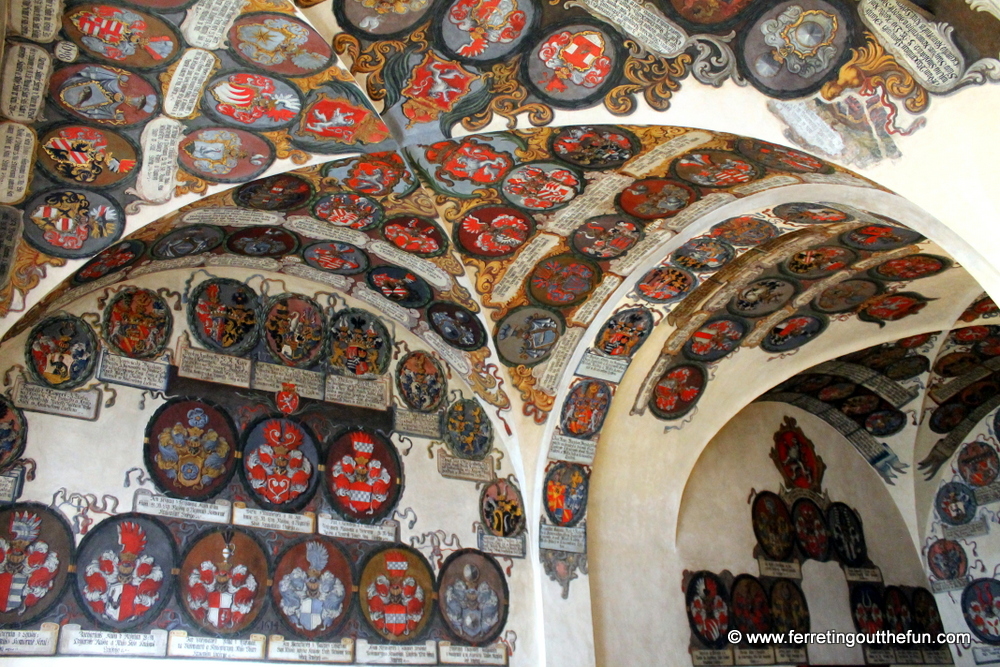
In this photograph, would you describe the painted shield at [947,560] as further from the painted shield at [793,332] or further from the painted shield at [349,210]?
the painted shield at [349,210]

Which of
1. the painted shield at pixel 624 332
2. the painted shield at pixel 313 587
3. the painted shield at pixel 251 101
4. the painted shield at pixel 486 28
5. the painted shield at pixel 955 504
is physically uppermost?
the painted shield at pixel 486 28

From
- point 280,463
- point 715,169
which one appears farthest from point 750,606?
point 280,463

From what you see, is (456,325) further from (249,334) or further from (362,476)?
(249,334)

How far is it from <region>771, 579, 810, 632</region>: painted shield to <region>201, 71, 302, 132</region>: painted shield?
8788 millimetres

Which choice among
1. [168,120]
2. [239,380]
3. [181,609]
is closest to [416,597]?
[181,609]

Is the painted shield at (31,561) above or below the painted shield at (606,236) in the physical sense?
below

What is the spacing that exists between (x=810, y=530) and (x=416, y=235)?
756 centimetres

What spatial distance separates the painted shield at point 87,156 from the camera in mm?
6582

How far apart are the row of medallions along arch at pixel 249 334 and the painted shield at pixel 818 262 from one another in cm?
345

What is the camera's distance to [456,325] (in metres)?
9.84

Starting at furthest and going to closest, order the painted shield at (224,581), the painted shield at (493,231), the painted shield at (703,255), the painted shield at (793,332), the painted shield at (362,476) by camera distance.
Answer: the painted shield at (793,332), the painted shield at (362,476), the painted shield at (703,255), the painted shield at (493,231), the painted shield at (224,581)

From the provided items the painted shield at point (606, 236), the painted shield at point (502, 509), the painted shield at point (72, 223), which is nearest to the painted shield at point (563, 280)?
the painted shield at point (606, 236)

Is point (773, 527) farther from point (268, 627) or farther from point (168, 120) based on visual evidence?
point (168, 120)

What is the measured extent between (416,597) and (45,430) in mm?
3881
